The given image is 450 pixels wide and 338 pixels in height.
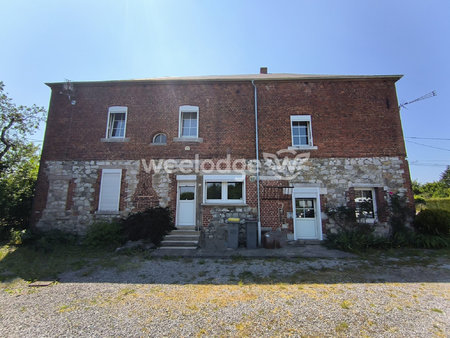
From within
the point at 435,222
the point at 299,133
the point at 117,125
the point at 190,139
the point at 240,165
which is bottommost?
the point at 435,222

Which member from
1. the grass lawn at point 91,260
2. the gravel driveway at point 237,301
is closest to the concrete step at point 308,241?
the grass lawn at point 91,260

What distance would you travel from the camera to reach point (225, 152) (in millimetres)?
9172

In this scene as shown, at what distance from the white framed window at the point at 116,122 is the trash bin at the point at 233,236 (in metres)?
6.60

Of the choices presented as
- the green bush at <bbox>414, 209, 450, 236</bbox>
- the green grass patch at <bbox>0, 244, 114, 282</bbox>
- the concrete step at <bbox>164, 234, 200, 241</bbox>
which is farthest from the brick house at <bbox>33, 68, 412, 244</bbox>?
the green grass patch at <bbox>0, 244, 114, 282</bbox>

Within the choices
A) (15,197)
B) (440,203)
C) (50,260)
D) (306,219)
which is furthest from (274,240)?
(440,203)

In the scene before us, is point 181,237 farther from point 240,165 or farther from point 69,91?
point 69,91

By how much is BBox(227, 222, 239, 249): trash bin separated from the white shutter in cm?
505

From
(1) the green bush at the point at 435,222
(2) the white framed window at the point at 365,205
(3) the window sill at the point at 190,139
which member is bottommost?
(1) the green bush at the point at 435,222

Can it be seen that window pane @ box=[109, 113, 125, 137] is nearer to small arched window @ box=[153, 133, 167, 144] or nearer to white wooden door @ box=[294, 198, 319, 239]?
small arched window @ box=[153, 133, 167, 144]

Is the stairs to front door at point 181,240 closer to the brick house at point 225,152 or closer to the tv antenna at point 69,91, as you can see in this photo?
the brick house at point 225,152

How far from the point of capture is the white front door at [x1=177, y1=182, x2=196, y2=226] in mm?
8805

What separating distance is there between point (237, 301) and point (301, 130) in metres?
7.82

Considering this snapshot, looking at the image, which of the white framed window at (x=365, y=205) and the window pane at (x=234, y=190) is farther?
the window pane at (x=234, y=190)

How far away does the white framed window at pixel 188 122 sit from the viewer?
9609mm
